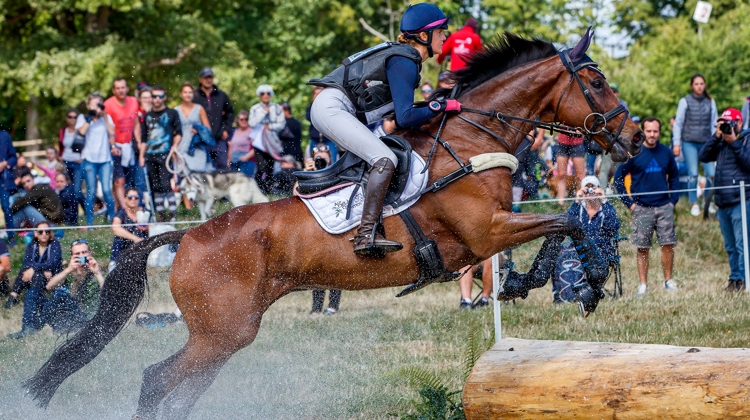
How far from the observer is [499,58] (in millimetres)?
6199

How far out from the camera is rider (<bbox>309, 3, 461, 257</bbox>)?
5.64 metres

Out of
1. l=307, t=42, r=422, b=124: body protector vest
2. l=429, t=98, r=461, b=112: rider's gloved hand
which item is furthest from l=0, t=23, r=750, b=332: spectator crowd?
l=429, t=98, r=461, b=112: rider's gloved hand

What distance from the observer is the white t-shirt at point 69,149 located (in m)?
13.7

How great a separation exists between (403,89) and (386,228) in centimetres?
Answer: 88

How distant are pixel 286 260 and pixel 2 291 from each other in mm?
5755

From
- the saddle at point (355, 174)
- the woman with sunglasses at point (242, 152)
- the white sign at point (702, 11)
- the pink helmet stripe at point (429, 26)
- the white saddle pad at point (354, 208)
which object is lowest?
the white saddle pad at point (354, 208)

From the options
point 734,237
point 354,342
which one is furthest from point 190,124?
point 734,237

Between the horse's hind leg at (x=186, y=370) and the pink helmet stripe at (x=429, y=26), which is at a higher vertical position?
the pink helmet stripe at (x=429, y=26)

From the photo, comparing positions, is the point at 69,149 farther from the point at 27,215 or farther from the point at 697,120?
the point at 697,120

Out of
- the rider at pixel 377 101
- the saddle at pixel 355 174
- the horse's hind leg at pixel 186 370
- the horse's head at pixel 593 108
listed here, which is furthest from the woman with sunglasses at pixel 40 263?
the horse's head at pixel 593 108

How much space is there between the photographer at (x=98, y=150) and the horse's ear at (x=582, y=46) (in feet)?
28.7

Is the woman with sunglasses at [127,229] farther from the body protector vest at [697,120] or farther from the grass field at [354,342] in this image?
the body protector vest at [697,120]

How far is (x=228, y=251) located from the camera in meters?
5.91

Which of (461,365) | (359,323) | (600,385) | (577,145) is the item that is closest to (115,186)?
(359,323)
